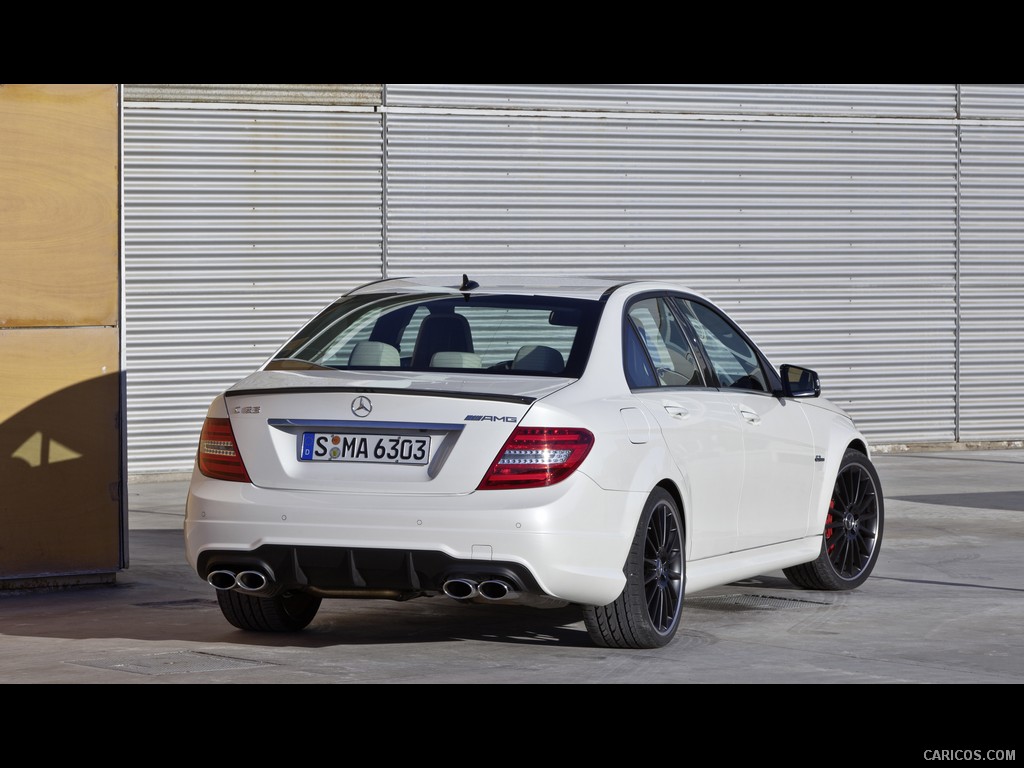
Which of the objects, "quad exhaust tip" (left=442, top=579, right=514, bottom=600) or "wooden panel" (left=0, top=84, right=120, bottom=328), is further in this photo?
"wooden panel" (left=0, top=84, right=120, bottom=328)

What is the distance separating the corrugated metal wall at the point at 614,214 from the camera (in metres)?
15.7

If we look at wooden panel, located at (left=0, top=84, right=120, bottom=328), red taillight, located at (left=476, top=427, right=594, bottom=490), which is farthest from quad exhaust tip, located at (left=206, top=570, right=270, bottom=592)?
wooden panel, located at (left=0, top=84, right=120, bottom=328)

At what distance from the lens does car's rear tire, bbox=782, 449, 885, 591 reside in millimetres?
9523

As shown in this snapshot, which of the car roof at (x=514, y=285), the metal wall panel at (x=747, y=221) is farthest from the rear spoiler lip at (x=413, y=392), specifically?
the metal wall panel at (x=747, y=221)

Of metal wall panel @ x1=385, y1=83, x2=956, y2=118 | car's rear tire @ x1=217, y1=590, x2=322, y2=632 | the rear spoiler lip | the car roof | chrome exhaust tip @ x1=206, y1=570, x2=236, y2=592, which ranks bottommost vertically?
car's rear tire @ x1=217, y1=590, x2=322, y2=632

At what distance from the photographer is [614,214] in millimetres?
17203

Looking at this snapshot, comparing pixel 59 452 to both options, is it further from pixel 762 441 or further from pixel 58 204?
pixel 762 441

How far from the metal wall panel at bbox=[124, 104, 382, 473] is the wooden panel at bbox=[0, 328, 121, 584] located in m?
5.85

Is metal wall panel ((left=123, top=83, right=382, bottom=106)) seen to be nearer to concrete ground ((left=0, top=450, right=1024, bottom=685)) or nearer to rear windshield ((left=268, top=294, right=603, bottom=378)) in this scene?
concrete ground ((left=0, top=450, right=1024, bottom=685))

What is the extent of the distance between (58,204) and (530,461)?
153 inches

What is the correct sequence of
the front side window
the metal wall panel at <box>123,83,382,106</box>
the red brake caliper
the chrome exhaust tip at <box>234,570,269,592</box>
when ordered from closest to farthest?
the chrome exhaust tip at <box>234,570,269,592</box>
the front side window
the red brake caliper
the metal wall panel at <box>123,83,382,106</box>

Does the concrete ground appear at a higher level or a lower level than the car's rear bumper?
lower
